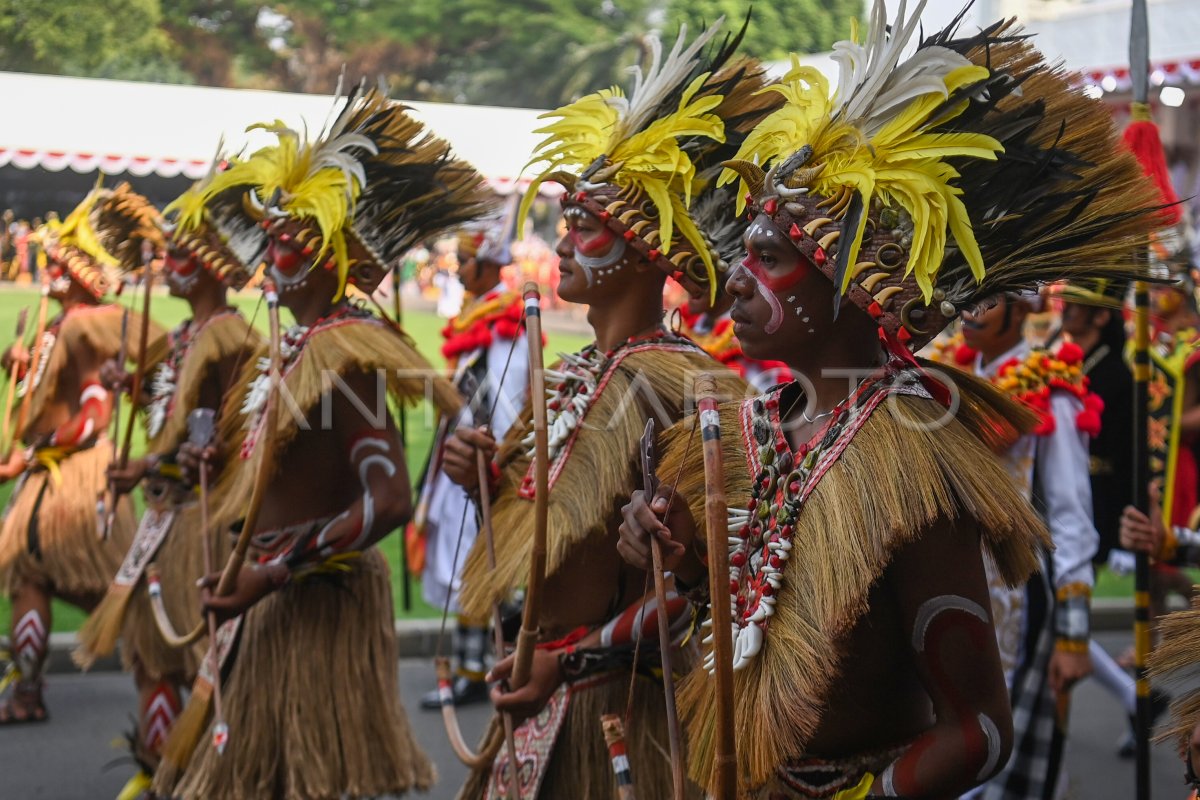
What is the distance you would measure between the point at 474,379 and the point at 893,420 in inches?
186

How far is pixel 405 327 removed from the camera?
46.2 feet

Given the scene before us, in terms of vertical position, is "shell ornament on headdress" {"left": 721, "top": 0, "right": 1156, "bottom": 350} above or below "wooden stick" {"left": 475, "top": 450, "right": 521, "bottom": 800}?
above

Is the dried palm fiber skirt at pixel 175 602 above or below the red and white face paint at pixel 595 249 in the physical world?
below

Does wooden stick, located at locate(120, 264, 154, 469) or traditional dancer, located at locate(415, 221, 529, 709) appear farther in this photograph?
traditional dancer, located at locate(415, 221, 529, 709)

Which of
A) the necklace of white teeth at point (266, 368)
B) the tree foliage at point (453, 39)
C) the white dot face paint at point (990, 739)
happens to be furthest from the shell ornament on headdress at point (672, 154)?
the tree foliage at point (453, 39)

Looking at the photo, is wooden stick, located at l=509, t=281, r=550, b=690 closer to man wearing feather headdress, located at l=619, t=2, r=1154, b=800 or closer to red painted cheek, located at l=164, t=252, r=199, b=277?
man wearing feather headdress, located at l=619, t=2, r=1154, b=800

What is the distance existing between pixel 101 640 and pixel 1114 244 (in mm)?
4187

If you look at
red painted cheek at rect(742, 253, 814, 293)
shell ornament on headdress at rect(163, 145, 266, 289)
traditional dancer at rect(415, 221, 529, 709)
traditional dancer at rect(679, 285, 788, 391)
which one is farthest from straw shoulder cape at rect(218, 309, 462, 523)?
traditional dancer at rect(415, 221, 529, 709)

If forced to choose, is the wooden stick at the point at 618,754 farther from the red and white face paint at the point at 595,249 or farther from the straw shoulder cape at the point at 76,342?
the straw shoulder cape at the point at 76,342

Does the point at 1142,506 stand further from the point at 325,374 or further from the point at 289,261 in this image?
the point at 289,261

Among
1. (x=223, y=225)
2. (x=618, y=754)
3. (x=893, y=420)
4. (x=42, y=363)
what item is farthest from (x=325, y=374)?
(x=42, y=363)

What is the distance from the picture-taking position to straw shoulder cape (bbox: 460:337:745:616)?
10.8 feet

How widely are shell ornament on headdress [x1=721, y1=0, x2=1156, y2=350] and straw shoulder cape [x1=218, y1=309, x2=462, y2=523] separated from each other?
2.02 metres

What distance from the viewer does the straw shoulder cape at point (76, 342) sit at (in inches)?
274
